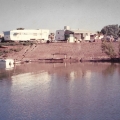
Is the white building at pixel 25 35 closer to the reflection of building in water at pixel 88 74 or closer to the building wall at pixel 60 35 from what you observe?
the building wall at pixel 60 35

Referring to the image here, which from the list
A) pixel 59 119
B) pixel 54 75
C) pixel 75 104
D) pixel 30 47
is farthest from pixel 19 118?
pixel 30 47

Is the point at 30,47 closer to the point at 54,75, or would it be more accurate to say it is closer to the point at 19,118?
the point at 54,75

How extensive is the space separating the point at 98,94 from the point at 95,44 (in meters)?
32.8

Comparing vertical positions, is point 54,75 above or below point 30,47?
below

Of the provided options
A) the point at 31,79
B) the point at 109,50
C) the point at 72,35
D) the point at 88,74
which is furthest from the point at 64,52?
the point at 31,79

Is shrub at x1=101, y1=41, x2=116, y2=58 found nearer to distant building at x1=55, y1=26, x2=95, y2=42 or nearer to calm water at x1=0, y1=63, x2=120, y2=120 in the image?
distant building at x1=55, y1=26, x2=95, y2=42

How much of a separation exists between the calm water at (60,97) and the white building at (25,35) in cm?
3169

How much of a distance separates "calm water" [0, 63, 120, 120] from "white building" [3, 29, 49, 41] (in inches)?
1248

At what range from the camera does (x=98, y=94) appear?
24.5 metres

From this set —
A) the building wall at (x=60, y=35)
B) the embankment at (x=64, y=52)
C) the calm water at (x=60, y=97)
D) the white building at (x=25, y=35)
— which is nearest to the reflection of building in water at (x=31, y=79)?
the calm water at (x=60, y=97)

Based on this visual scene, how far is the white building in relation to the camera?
218 feet

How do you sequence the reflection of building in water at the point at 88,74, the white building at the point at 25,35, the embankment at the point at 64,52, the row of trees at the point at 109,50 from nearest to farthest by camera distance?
the reflection of building in water at the point at 88,74
the row of trees at the point at 109,50
the embankment at the point at 64,52
the white building at the point at 25,35

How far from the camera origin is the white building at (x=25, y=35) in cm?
6650

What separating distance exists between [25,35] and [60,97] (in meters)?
45.9
